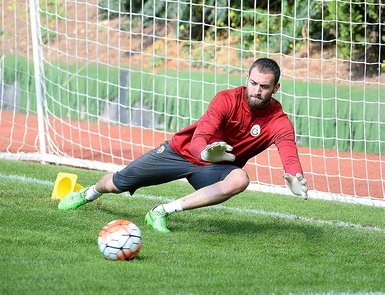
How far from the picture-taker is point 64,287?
5789 mm

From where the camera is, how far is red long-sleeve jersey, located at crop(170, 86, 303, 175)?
757 centimetres

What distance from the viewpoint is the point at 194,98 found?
17.5 meters

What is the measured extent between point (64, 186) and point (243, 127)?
2.27m

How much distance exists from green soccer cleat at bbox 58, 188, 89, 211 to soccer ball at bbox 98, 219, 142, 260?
183 cm

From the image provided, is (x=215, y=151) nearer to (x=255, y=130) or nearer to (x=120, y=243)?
(x=255, y=130)

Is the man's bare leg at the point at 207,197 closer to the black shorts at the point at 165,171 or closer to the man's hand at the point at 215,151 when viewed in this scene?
the black shorts at the point at 165,171

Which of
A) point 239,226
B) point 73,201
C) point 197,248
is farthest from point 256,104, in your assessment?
point 73,201

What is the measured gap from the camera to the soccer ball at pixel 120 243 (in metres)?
6.64

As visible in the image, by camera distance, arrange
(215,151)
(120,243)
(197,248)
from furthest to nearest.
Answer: (197,248) < (215,151) < (120,243)

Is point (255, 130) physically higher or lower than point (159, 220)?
higher

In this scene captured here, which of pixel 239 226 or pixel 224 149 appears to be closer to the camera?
pixel 224 149

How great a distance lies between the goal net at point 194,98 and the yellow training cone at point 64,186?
3.34m

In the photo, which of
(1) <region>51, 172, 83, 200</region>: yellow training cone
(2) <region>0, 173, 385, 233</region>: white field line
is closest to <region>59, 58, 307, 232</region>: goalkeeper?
(1) <region>51, 172, 83, 200</region>: yellow training cone

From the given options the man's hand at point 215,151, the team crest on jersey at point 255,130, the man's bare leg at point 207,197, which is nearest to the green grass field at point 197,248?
the man's bare leg at point 207,197
